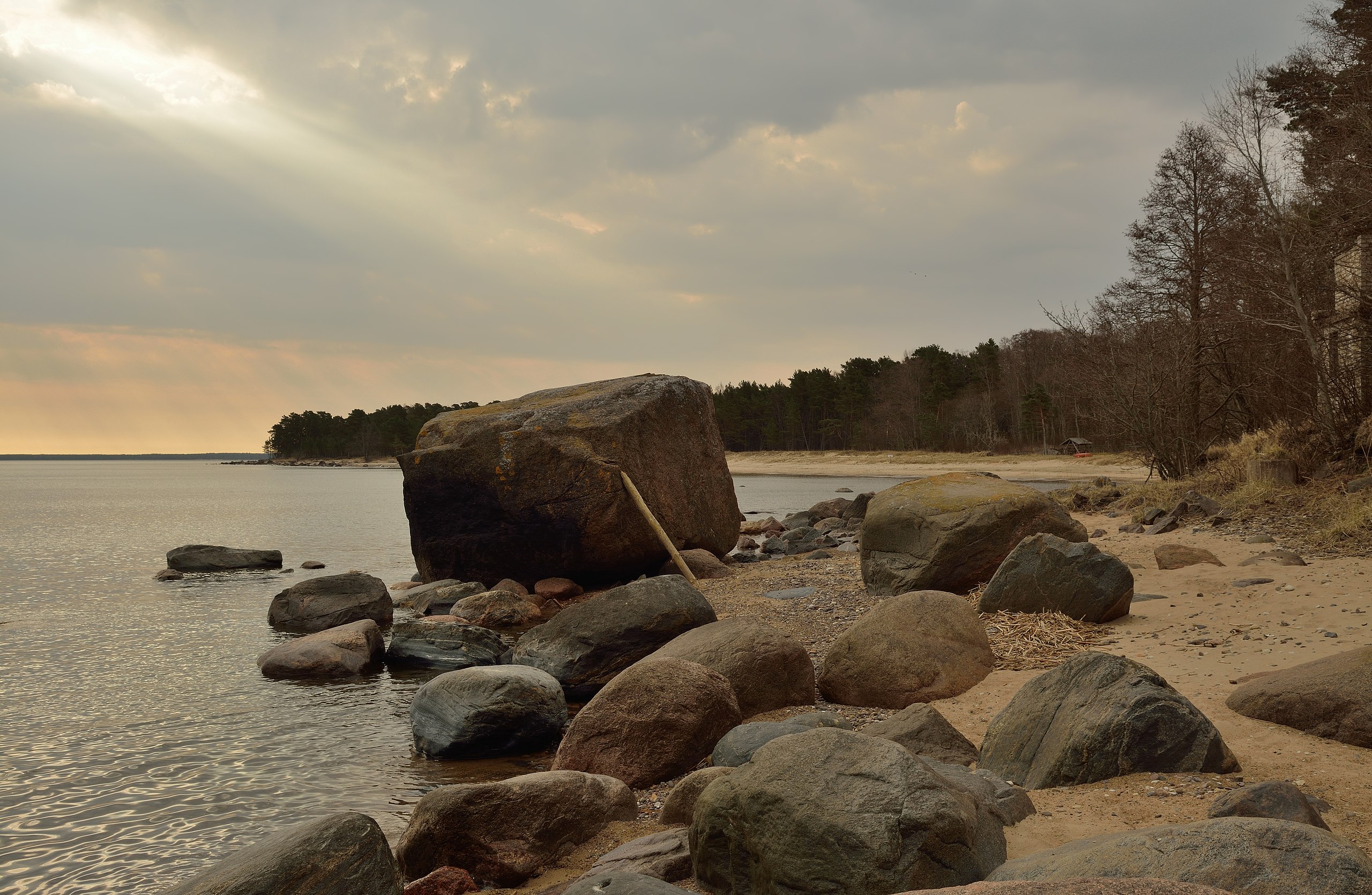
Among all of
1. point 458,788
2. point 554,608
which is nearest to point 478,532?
point 554,608

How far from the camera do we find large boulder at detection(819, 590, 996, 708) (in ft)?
22.5

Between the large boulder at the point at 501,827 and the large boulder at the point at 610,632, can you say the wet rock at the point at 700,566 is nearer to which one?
the large boulder at the point at 610,632

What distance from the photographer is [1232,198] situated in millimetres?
19578

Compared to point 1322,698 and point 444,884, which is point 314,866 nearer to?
point 444,884

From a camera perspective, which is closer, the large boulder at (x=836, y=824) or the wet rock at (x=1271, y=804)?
the large boulder at (x=836, y=824)

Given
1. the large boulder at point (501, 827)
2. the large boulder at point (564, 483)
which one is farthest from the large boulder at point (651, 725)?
the large boulder at point (564, 483)

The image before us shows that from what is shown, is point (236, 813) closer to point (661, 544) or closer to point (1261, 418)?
point (661, 544)

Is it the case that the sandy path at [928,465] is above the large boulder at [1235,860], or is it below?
below

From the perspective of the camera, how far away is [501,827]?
16.6 ft

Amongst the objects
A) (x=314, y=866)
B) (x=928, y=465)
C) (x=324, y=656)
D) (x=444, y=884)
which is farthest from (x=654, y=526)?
(x=928, y=465)

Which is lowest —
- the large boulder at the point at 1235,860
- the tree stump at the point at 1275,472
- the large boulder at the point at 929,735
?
the large boulder at the point at 929,735

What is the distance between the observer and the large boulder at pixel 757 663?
701 cm

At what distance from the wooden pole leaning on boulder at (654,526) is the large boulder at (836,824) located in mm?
10237

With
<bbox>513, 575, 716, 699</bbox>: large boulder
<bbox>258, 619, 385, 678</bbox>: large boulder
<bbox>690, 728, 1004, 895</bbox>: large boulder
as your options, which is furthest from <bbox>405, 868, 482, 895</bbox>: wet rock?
<bbox>258, 619, 385, 678</bbox>: large boulder
